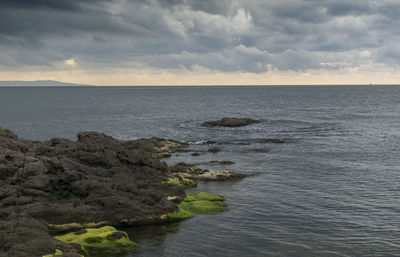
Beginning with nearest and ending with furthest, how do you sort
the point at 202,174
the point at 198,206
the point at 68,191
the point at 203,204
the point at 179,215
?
the point at 68,191 → the point at 179,215 → the point at 198,206 → the point at 203,204 → the point at 202,174

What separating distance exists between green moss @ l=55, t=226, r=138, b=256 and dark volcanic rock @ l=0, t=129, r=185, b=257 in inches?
92.3

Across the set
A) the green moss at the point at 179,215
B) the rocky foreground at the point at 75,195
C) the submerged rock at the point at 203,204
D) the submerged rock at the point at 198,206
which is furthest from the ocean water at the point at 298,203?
the rocky foreground at the point at 75,195

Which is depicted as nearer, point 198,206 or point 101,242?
point 101,242

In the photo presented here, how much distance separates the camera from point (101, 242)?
2455 centimetres

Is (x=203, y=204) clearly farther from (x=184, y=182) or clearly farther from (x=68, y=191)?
(x=68, y=191)

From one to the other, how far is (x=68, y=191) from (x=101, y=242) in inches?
306

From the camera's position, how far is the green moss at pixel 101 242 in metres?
23.8

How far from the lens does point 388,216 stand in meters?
30.6

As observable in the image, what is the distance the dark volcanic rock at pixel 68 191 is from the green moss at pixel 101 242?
7.69 feet

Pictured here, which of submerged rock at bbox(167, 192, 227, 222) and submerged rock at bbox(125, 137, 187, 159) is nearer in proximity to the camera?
submerged rock at bbox(167, 192, 227, 222)

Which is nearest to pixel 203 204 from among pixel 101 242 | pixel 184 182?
pixel 184 182

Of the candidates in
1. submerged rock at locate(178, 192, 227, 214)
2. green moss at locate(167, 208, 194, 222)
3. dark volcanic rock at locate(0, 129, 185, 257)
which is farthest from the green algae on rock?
green moss at locate(167, 208, 194, 222)

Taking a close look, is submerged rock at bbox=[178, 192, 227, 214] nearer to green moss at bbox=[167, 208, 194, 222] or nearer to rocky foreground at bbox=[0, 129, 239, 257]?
rocky foreground at bbox=[0, 129, 239, 257]

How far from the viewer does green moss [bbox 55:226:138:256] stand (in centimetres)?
2377
